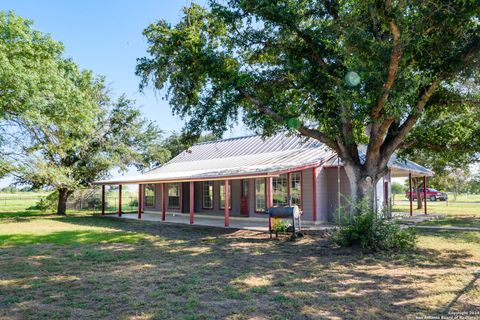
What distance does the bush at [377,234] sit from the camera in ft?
31.3

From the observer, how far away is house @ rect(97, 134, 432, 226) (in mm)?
15163

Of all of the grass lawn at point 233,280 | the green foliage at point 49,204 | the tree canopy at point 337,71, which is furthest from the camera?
the green foliage at point 49,204

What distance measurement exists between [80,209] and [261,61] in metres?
24.8

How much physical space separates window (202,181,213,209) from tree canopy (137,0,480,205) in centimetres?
910

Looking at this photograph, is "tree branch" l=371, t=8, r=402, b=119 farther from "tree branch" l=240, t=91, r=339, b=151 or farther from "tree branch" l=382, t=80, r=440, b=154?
"tree branch" l=240, t=91, r=339, b=151

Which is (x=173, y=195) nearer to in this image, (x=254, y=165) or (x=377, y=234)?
(x=254, y=165)

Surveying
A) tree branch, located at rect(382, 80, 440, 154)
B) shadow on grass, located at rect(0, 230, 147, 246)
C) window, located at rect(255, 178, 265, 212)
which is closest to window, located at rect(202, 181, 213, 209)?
window, located at rect(255, 178, 265, 212)

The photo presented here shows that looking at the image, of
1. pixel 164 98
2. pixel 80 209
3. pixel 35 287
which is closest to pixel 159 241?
pixel 164 98

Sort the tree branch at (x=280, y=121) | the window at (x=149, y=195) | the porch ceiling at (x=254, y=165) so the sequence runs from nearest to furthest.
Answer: the tree branch at (x=280, y=121) < the porch ceiling at (x=254, y=165) < the window at (x=149, y=195)

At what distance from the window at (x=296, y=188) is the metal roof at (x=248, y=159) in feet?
3.03

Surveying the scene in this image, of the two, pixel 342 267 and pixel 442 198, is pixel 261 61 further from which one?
pixel 442 198

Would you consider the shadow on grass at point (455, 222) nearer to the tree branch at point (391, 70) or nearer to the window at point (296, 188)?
the window at point (296, 188)

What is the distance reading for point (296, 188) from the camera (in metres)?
16.6

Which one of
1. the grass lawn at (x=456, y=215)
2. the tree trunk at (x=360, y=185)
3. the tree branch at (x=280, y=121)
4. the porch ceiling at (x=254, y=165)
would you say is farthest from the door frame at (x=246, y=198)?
the tree trunk at (x=360, y=185)
